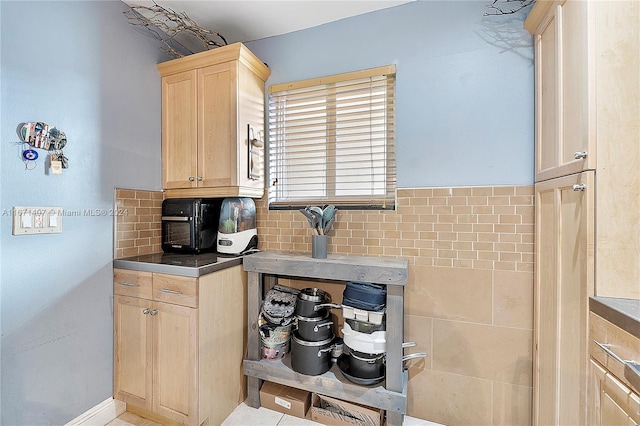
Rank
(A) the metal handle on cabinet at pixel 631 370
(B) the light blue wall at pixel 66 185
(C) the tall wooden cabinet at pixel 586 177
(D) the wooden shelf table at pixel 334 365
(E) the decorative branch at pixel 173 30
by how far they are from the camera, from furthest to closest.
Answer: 1. (E) the decorative branch at pixel 173 30
2. (D) the wooden shelf table at pixel 334 365
3. (B) the light blue wall at pixel 66 185
4. (C) the tall wooden cabinet at pixel 586 177
5. (A) the metal handle on cabinet at pixel 631 370

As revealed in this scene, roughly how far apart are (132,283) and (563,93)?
8.34 ft

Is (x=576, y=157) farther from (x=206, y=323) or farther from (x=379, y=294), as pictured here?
(x=206, y=323)

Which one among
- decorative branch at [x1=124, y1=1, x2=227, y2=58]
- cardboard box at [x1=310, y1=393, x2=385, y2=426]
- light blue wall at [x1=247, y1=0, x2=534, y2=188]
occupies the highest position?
decorative branch at [x1=124, y1=1, x2=227, y2=58]

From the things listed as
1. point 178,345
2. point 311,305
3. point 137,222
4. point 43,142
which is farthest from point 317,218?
point 43,142

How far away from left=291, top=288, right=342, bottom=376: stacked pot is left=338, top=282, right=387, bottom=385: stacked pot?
14 centimetres

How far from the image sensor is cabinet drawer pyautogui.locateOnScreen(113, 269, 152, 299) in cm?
169

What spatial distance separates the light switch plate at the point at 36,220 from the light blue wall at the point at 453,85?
78.8 inches

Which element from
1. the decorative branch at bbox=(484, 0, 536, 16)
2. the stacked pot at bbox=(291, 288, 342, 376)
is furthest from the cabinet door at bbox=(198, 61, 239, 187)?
the decorative branch at bbox=(484, 0, 536, 16)

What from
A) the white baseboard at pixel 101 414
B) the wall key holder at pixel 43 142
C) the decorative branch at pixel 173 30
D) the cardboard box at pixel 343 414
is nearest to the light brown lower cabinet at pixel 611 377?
the cardboard box at pixel 343 414

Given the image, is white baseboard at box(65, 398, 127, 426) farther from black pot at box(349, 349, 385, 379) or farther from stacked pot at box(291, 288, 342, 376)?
black pot at box(349, 349, 385, 379)

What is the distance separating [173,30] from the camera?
2064 mm

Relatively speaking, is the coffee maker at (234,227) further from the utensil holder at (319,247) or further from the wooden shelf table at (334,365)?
the utensil holder at (319,247)

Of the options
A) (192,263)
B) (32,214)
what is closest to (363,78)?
(192,263)

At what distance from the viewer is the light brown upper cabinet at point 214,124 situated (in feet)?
6.29
